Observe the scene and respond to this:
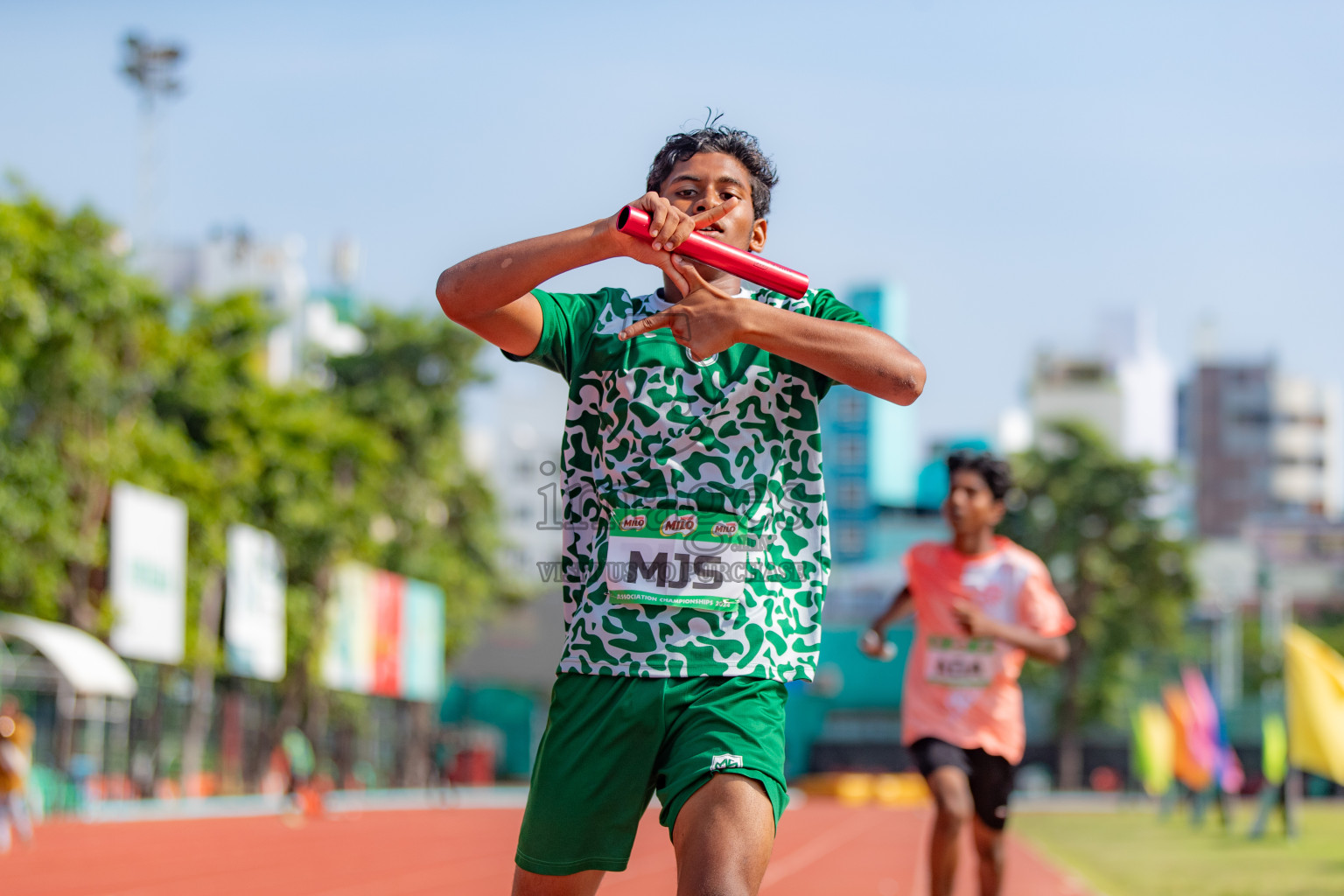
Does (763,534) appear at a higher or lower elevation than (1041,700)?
higher

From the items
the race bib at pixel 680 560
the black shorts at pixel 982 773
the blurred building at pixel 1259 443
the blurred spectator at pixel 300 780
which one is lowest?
the blurred spectator at pixel 300 780

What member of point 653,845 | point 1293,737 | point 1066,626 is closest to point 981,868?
point 1066,626

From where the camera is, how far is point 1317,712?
575 inches

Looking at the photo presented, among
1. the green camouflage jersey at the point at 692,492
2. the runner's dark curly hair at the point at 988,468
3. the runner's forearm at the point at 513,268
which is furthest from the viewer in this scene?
the runner's dark curly hair at the point at 988,468

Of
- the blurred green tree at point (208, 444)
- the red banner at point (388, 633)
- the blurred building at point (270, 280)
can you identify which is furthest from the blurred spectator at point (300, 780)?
the blurred building at point (270, 280)

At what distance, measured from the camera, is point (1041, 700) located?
178ft

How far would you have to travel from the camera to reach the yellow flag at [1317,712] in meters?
14.5

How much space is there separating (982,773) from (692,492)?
11.3 feet

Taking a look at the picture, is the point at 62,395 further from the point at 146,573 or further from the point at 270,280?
the point at 270,280

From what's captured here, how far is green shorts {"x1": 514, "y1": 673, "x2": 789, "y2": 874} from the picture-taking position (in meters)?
3.14

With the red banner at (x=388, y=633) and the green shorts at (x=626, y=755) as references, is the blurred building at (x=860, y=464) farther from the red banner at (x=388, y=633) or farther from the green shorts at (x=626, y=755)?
the green shorts at (x=626, y=755)

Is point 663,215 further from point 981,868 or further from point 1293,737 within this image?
point 1293,737

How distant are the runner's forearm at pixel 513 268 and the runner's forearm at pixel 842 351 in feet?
1.03

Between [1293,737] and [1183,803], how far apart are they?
71.8 feet
